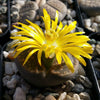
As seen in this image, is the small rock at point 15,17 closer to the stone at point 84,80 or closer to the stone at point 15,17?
the stone at point 15,17

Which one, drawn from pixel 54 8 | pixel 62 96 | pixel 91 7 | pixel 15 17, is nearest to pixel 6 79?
pixel 62 96

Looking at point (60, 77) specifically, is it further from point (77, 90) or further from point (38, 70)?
point (77, 90)

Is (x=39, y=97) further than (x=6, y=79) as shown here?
No

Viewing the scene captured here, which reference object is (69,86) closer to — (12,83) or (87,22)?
(12,83)

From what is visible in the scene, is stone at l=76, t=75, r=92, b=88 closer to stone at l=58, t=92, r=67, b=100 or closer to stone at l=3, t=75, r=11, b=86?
stone at l=58, t=92, r=67, b=100

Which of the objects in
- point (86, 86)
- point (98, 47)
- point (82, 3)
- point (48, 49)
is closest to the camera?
point (48, 49)

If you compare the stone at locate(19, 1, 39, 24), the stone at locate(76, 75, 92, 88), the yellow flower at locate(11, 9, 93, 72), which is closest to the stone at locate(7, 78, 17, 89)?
the yellow flower at locate(11, 9, 93, 72)

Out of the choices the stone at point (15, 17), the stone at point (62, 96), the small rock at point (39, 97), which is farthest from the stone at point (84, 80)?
the stone at point (15, 17)

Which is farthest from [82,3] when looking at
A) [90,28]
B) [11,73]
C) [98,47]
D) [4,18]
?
[11,73]
